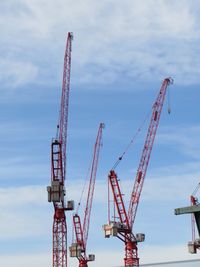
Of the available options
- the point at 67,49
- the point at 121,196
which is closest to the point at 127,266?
the point at 121,196

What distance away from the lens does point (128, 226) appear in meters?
163

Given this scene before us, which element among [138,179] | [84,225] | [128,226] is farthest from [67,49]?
[84,225]

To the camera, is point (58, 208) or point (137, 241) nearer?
point (58, 208)

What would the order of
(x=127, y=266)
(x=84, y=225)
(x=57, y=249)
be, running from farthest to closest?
(x=84, y=225), (x=127, y=266), (x=57, y=249)

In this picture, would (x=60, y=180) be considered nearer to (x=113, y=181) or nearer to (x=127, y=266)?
(x=113, y=181)

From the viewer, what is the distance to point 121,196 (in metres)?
162

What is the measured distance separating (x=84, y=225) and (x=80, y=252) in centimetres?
977

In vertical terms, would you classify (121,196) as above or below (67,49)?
below

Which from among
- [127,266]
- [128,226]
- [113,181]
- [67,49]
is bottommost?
[127,266]

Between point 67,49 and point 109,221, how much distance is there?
1952 inches

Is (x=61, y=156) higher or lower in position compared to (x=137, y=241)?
higher

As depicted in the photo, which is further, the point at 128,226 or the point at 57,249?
the point at 128,226

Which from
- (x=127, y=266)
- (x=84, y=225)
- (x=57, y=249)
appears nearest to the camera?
(x=57, y=249)

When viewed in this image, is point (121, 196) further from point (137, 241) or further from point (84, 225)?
point (84, 225)
